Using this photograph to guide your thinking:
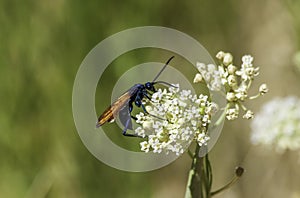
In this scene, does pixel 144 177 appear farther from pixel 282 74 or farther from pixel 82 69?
pixel 282 74

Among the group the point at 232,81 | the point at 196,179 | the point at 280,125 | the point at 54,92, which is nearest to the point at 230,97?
the point at 232,81

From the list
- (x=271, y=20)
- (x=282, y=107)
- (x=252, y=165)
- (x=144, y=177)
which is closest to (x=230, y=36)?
(x=271, y=20)

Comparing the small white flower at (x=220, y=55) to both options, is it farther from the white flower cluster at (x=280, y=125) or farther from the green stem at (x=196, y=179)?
the white flower cluster at (x=280, y=125)

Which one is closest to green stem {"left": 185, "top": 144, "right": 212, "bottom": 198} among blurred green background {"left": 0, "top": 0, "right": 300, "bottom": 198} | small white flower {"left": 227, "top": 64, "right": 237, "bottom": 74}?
small white flower {"left": 227, "top": 64, "right": 237, "bottom": 74}

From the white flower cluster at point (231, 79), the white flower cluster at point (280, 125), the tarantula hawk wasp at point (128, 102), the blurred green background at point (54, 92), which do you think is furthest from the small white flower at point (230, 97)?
the blurred green background at point (54, 92)

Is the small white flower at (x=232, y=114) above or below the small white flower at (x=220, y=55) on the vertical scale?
below
